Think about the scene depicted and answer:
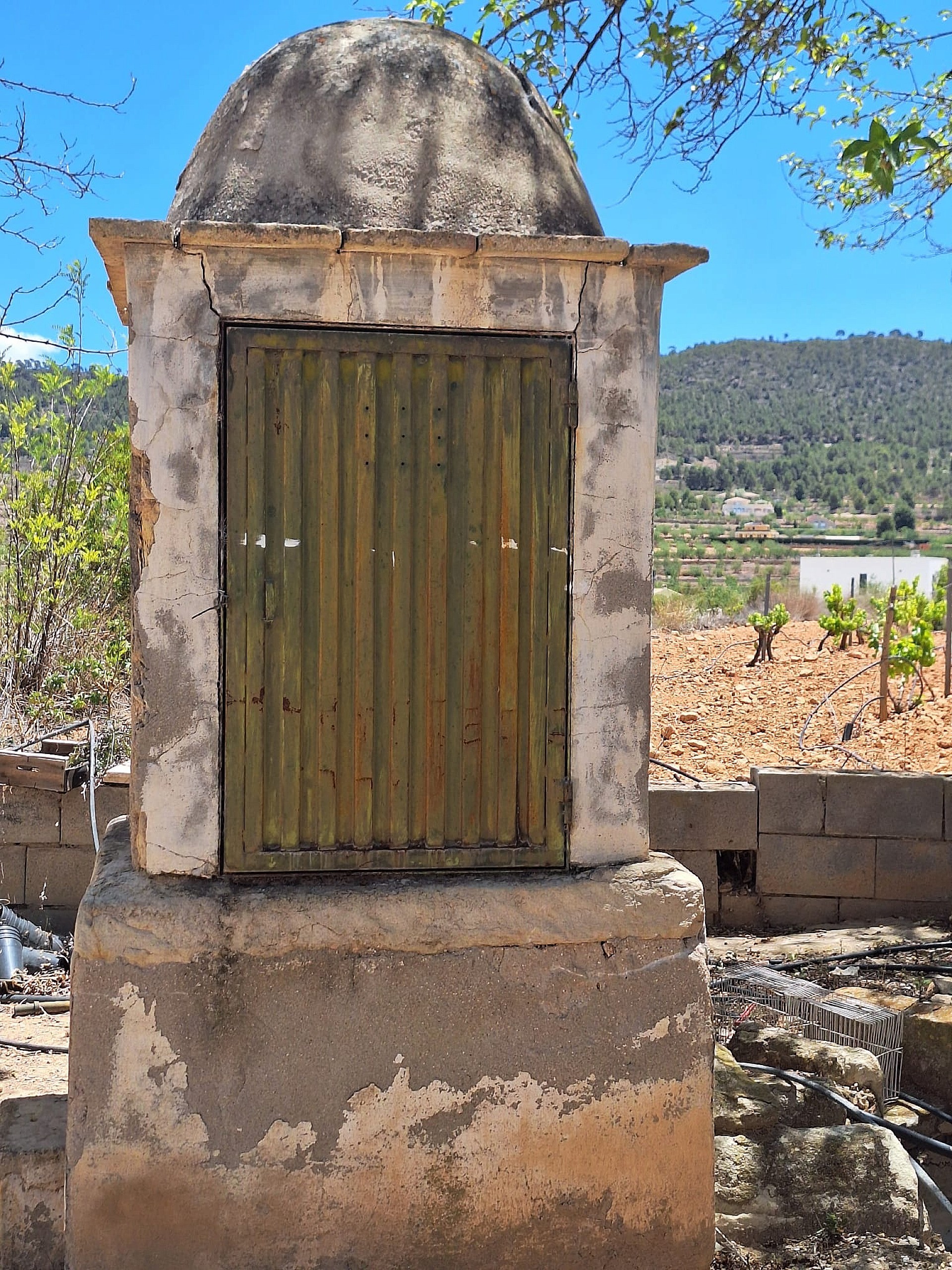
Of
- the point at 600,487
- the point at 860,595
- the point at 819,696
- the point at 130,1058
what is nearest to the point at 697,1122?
the point at 130,1058

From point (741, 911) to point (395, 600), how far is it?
5.51 meters

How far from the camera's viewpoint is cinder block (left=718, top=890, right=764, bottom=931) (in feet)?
26.0

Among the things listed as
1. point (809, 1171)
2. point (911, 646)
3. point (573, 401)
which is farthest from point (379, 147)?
point (911, 646)

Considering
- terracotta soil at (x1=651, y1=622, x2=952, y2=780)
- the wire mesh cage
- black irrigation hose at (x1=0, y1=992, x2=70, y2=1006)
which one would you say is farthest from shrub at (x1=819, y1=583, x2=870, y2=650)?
black irrigation hose at (x1=0, y1=992, x2=70, y2=1006)

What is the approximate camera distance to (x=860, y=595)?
95.1 feet

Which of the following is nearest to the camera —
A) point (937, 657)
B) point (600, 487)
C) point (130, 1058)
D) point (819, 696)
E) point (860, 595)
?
point (130, 1058)

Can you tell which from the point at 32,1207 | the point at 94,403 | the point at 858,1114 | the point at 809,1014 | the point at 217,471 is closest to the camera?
the point at 217,471

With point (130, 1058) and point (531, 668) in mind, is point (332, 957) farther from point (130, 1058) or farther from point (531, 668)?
point (531, 668)

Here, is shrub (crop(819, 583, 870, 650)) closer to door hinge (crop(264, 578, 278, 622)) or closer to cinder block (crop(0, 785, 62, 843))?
cinder block (crop(0, 785, 62, 843))

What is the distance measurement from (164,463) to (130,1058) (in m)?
1.58

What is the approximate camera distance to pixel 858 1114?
4.38 meters

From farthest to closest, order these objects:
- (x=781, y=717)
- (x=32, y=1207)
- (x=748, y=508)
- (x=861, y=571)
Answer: (x=748, y=508) → (x=861, y=571) → (x=781, y=717) → (x=32, y=1207)

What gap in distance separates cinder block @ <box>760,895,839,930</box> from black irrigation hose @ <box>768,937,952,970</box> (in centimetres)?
89

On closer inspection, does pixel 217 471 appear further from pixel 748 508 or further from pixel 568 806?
pixel 748 508
